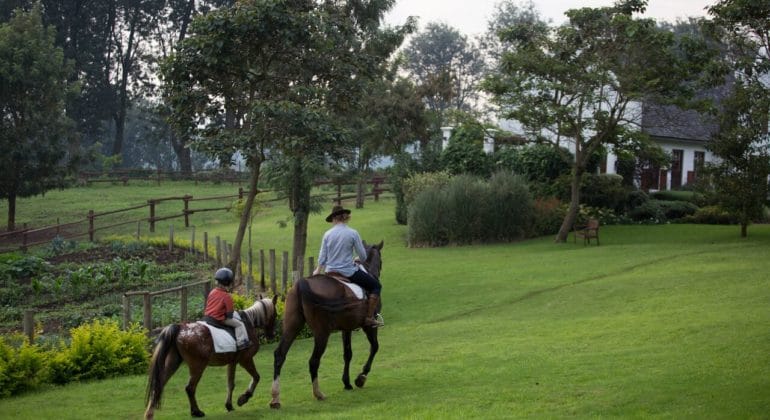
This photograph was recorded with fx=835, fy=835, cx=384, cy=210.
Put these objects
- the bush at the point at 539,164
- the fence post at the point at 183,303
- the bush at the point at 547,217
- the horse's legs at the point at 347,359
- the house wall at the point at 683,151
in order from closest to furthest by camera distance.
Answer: the horse's legs at the point at 347,359 → the fence post at the point at 183,303 → the bush at the point at 547,217 → the bush at the point at 539,164 → the house wall at the point at 683,151

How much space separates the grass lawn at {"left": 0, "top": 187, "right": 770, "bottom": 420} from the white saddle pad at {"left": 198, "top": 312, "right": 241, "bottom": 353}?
0.80 m

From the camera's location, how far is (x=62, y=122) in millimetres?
39344

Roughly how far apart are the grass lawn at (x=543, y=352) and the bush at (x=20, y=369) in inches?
9.0

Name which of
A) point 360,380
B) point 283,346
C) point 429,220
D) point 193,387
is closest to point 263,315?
point 283,346

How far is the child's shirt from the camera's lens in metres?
10.1

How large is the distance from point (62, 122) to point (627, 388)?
3495cm

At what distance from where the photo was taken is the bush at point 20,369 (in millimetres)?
11945

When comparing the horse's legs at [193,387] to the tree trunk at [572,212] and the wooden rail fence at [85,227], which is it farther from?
the wooden rail fence at [85,227]

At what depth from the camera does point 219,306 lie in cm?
1012

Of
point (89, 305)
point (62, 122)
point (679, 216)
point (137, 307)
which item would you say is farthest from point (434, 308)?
point (62, 122)

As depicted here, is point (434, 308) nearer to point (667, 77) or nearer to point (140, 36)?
point (667, 77)

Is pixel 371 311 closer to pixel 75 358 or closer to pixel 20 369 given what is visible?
pixel 75 358

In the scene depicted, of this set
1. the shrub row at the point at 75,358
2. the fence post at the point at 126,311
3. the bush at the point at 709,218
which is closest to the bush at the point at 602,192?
the bush at the point at 709,218

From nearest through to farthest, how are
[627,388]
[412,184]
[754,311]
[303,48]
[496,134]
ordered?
[627,388] < [754,311] < [303,48] < [496,134] < [412,184]
